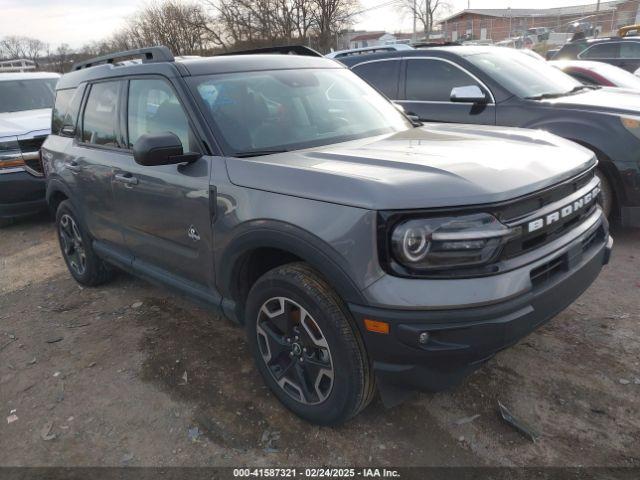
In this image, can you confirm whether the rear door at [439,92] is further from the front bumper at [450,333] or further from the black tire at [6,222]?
the black tire at [6,222]

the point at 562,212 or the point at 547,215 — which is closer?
the point at 547,215

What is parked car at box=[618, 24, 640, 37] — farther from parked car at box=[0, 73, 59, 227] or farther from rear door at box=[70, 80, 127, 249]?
rear door at box=[70, 80, 127, 249]

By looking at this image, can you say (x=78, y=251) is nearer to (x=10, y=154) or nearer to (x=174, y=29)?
(x=10, y=154)

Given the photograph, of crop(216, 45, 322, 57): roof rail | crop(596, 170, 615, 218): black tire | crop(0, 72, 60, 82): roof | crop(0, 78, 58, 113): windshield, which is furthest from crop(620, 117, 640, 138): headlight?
crop(0, 72, 60, 82): roof

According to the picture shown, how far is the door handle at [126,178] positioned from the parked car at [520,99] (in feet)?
10.7

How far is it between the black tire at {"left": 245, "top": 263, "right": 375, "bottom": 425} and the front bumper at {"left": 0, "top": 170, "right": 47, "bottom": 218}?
524 cm

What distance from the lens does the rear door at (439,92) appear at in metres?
5.41

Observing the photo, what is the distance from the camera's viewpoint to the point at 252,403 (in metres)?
2.91

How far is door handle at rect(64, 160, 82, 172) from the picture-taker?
4.12m

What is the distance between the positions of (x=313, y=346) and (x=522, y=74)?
4433 millimetres

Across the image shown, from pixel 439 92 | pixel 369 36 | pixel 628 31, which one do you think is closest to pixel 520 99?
pixel 439 92

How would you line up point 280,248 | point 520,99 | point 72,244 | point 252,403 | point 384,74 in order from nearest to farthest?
point 280,248 < point 252,403 < point 72,244 < point 520,99 < point 384,74

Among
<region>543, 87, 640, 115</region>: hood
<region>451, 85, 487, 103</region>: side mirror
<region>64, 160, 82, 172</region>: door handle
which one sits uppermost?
<region>451, 85, 487, 103</region>: side mirror

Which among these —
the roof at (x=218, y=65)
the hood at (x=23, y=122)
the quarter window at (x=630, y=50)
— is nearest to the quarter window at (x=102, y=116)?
the roof at (x=218, y=65)
